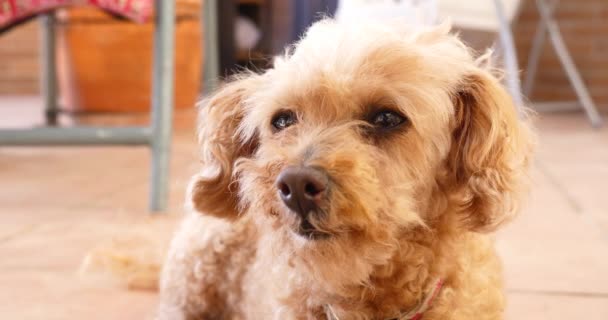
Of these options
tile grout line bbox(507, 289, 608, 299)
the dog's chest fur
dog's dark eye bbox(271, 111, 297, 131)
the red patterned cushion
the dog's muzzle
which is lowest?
tile grout line bbox(507, 289, 608, 299)

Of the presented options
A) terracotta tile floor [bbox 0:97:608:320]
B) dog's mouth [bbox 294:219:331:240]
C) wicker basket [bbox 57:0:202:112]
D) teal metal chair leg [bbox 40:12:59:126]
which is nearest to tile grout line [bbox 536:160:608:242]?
terracotta tile floor [bbox 0:97:608:320]

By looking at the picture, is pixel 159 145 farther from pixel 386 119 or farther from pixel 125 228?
pixel 386 119

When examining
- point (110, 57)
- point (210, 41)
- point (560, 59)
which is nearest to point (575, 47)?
point (560, 59)

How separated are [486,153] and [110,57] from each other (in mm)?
3099

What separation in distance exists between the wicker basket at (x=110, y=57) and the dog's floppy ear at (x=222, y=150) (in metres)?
2.42

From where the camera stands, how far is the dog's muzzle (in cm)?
92

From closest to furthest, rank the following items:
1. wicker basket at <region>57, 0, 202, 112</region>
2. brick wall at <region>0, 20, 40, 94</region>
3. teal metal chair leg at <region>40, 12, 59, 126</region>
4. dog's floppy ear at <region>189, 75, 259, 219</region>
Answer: dog's floppy ear at <region>189, 75, 259, 219</region>
teal metal chair leg at <region>40, 12, 59, 126</region>
wicker basket at <region>57, 0, 202, 112</region>
brick wall at <region>0, 20, 40, 94</region>

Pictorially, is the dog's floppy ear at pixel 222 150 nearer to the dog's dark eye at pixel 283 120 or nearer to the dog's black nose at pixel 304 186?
the dog's dark eye at pixel 283 120

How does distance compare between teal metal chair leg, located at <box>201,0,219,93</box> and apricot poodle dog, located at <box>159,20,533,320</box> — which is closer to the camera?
apricot poodle dog, located at <box>159,20,533,320</box>

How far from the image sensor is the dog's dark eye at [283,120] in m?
1.17

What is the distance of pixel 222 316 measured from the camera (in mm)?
1486

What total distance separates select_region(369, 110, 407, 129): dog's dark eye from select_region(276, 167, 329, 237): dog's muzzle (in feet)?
0.61

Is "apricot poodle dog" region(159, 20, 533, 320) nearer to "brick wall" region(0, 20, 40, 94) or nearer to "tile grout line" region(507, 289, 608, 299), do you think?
"tile grout line" region(507, 289, 608, 299)

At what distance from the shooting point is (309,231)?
3.18 feet
